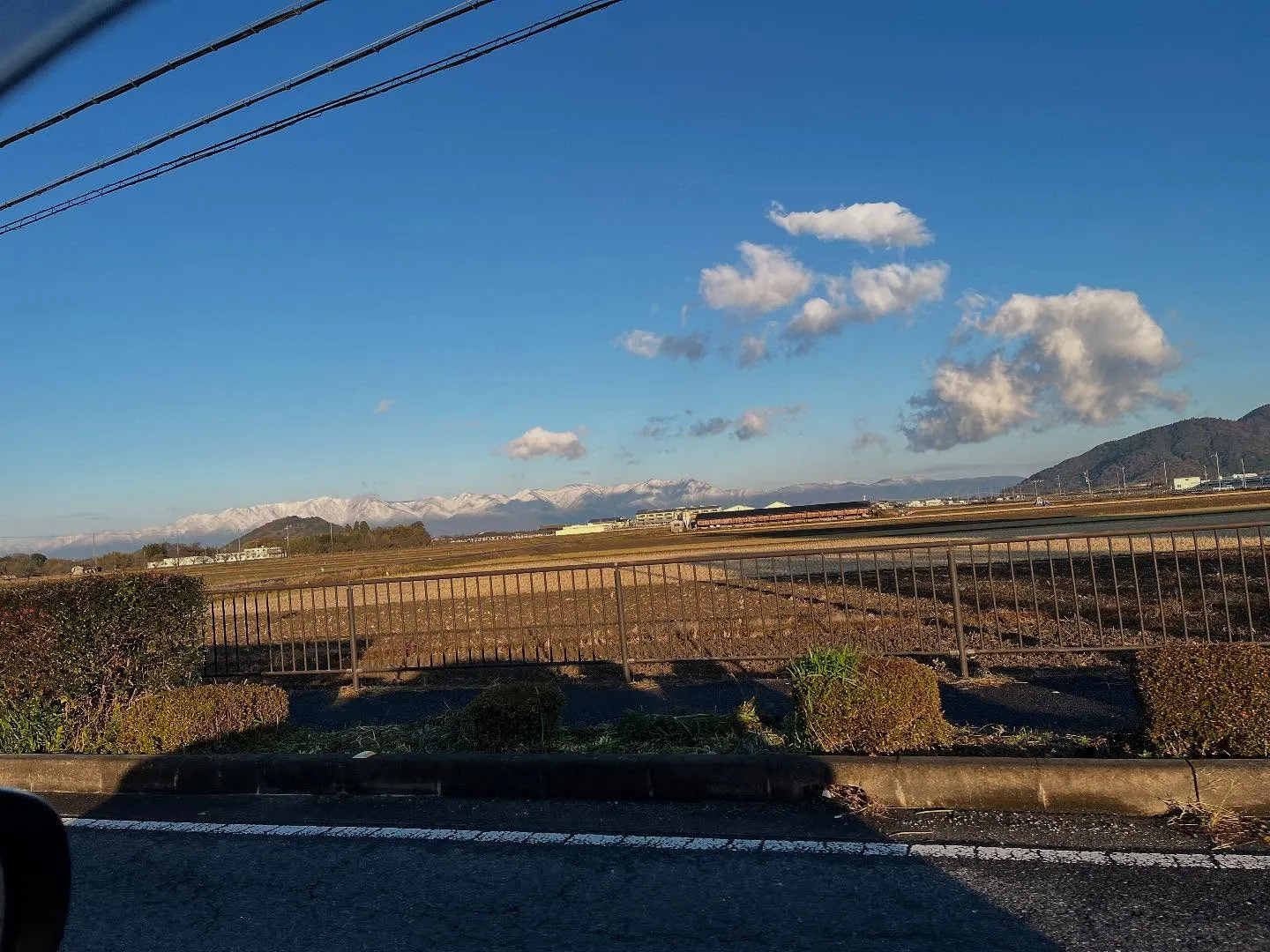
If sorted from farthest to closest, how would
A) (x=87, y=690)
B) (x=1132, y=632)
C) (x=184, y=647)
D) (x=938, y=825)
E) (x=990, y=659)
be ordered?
(x=1132, y=632) → (x=990, y=659) → (x=184, y=647) → (x=87, y=690) → (x=938, y=825)

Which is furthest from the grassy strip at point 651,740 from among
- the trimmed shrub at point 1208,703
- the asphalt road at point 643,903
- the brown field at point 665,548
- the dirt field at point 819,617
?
the brown field at point 665,548

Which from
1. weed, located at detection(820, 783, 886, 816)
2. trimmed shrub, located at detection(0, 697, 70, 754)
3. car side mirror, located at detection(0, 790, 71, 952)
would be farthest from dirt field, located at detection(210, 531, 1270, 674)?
car side mirror, located at detection(0, 790, 71, 952)

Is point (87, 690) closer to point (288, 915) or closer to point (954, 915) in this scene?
point (288, 915)

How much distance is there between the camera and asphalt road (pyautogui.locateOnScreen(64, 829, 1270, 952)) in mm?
3936

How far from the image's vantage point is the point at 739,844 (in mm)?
Result: 5184

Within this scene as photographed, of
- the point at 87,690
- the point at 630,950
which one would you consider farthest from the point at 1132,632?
the point at 87,690

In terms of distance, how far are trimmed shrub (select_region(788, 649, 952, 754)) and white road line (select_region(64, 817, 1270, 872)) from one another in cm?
110

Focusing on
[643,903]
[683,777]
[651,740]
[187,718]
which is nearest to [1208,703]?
[683,777]

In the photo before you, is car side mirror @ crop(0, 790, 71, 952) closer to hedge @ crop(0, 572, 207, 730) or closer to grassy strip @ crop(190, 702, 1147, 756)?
grassy strip @ crop(190, 702, 1147, 756)

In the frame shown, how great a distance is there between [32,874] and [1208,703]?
5.69 m

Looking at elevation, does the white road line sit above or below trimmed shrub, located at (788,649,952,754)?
below

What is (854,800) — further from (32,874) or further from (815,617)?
(815,617)

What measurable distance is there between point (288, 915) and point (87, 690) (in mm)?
4881

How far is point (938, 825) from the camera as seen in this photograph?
530 centimetres
